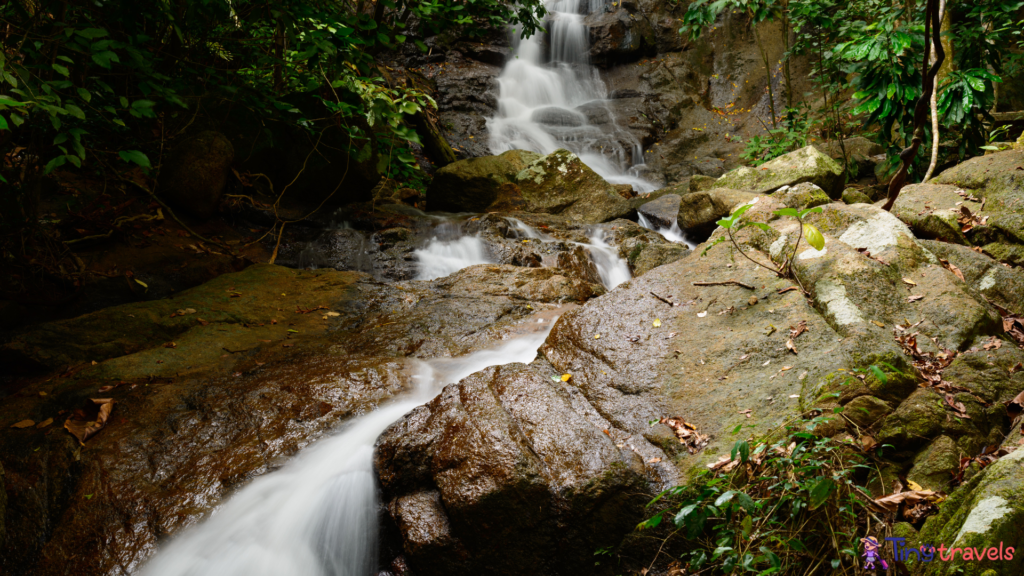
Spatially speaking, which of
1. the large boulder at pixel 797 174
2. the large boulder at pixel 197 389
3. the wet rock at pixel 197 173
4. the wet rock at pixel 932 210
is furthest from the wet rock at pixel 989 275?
the wet rock at pixel 197 173

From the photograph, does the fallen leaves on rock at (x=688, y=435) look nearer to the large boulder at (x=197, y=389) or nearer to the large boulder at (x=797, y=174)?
the large boulder at (x=197, y=389)

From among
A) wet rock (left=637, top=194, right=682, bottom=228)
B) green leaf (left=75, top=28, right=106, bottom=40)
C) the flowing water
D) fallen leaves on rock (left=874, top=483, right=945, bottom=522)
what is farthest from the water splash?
green leaf (left=75, top=28, right=106, bottom=40)

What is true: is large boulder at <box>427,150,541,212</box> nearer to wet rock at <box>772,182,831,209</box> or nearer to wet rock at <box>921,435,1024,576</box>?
wet rock at <box>772,182,831,209</box>

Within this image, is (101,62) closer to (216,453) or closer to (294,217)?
(216,453)

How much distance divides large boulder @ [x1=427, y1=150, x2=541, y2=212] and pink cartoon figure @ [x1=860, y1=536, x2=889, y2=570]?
796cm

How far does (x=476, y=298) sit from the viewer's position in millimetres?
5508

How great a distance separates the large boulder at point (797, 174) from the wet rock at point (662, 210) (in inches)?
53.6

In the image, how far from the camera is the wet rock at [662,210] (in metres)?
8.95

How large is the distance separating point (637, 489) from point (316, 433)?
206 centimetres

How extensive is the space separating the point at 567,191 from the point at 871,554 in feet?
27.0

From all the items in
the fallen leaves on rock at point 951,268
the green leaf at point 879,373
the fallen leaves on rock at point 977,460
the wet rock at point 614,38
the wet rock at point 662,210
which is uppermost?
the wet rock at point 614,38

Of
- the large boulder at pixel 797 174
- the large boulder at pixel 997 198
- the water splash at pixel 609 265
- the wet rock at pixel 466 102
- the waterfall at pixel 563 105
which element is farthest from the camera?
the waterfall at pixel 563 105

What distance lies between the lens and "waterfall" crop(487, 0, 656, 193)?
1344 centimetres

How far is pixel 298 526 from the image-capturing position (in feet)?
9.41
